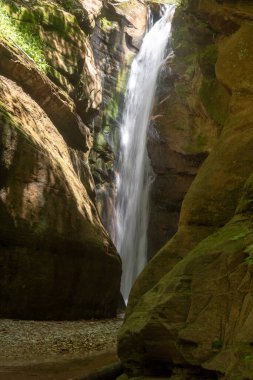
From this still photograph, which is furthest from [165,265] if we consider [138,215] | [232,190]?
[138,215]

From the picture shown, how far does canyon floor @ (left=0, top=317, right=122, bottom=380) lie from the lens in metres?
7.28

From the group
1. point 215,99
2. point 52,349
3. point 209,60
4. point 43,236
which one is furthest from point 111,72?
point 52,349

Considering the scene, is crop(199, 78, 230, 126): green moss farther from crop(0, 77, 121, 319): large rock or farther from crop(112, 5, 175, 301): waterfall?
crop(112, 5, 175, 301): waterfall

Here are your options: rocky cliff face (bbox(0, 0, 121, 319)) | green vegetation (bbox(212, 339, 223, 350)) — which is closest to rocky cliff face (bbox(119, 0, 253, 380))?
green vegetation (bbox(212, 339, 223, 350))

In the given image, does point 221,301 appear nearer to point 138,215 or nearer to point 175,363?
point 175,363

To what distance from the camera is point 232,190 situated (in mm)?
7359

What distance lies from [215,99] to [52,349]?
25.0 feet

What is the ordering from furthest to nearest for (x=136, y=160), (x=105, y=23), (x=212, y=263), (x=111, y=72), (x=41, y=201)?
(x=105, y=23) → (x=111, y=72) → (x=136, y=160) → (x=41, y=201) → (x=212, y=263)

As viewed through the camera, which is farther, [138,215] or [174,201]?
[138,215]

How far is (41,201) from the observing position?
12969 millimetres

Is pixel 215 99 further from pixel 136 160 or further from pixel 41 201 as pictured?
pixel 136 160

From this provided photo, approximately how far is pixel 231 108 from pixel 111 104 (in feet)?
68.2

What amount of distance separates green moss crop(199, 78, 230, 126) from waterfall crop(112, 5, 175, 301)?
12.3 m

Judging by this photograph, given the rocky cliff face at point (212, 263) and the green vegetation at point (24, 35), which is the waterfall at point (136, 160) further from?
the rocky cliff face at point (212, 263)
